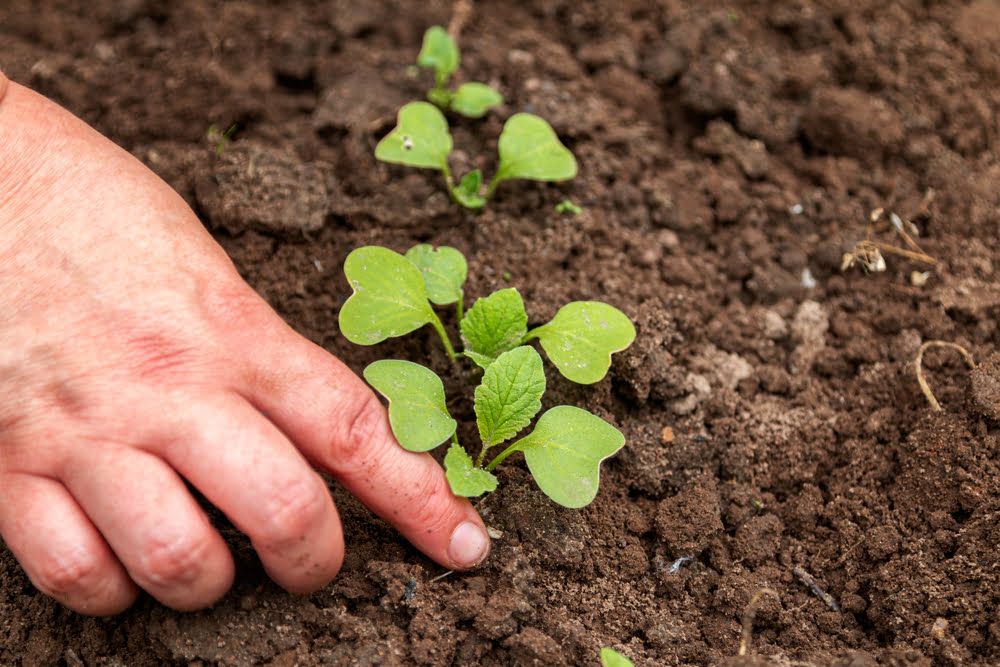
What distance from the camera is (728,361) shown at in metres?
2.29

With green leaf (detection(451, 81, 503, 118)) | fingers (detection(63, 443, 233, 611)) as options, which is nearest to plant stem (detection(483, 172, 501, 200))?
green leaf (detection(451, 81, 503, 118))

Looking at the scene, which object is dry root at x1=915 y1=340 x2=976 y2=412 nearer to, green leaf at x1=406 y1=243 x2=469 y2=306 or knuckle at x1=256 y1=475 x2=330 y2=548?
green leaf at x1=406 y1=243 x2=469 y2=306

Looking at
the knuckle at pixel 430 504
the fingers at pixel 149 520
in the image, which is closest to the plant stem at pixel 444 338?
the knuckle at pixel 430 504

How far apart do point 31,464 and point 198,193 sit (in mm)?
920

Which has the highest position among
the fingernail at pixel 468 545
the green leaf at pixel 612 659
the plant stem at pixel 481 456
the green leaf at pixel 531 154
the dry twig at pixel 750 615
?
the green leaf at pixel 531 154

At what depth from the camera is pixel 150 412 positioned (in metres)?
1.66

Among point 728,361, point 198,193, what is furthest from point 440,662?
point 198,193

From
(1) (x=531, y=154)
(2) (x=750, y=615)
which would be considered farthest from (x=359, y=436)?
(1) (x=531, y=154)

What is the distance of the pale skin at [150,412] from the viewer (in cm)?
161

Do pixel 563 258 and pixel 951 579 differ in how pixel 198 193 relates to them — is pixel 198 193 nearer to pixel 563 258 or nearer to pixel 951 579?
pixel 563 258

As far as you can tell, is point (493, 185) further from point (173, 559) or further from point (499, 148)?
point (173, 559)

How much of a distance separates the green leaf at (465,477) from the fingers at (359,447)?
0.09ft

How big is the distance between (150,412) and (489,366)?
26.2 inches

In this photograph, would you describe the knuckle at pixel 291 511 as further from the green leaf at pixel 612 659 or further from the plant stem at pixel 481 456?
the green leaf at pixel 612 659
